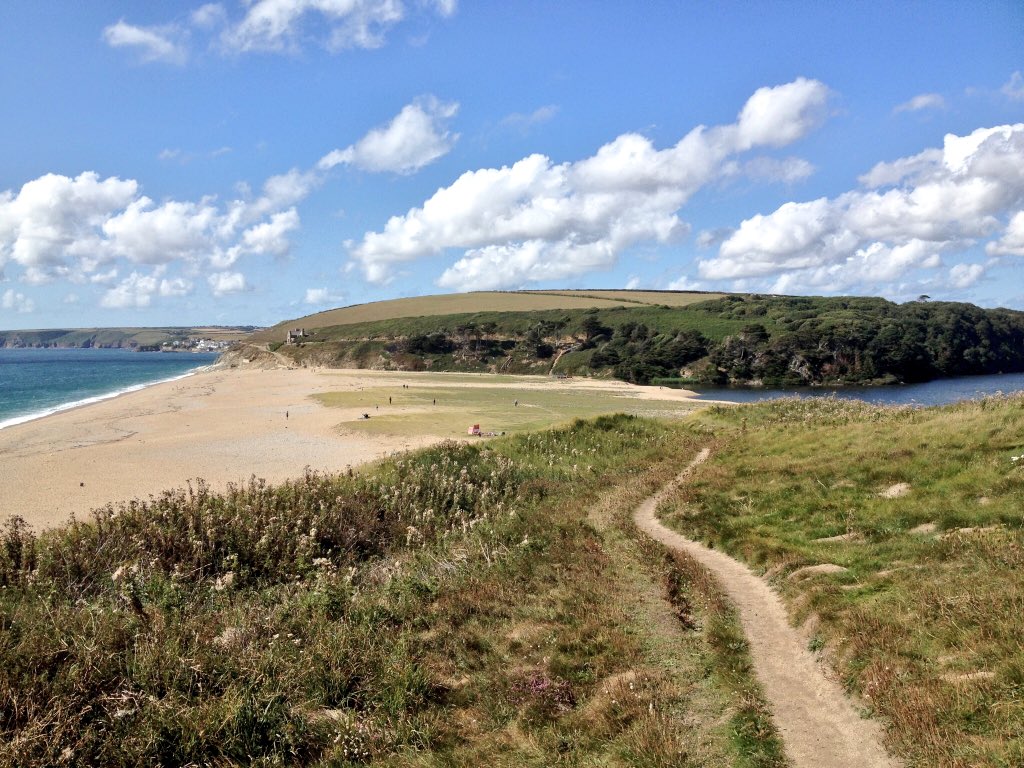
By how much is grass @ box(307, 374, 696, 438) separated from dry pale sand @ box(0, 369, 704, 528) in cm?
295

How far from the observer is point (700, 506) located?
15.6 metres

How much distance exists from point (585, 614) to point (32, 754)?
21.5 ft

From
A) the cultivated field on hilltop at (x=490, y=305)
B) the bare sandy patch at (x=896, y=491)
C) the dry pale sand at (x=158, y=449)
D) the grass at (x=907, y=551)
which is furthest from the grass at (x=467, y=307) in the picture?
the bare sandy patch at (x=896, y=491)

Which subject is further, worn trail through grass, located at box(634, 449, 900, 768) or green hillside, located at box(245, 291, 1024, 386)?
green hillside, located at box(245, 291, 1024, 386)

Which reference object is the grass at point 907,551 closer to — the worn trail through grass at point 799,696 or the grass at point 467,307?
the worn trail through grass at point 799,696

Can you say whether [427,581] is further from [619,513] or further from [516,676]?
[619,513]

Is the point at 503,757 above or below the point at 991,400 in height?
below

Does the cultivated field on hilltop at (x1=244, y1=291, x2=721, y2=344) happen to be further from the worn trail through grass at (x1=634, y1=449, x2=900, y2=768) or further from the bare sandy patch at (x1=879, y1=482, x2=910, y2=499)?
the worn trail through grass at (x1=634, y1=449, x2=900, y2=768)

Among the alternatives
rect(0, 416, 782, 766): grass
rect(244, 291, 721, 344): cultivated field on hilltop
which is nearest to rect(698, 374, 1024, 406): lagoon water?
rect(0, 416, 782, 766): grass

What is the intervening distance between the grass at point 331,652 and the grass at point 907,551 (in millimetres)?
1728

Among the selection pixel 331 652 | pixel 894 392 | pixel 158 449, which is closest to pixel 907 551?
pixel 331 652

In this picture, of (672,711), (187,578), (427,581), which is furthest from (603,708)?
(187,578)

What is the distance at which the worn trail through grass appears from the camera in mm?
5781

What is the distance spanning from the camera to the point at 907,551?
32.6 feet
